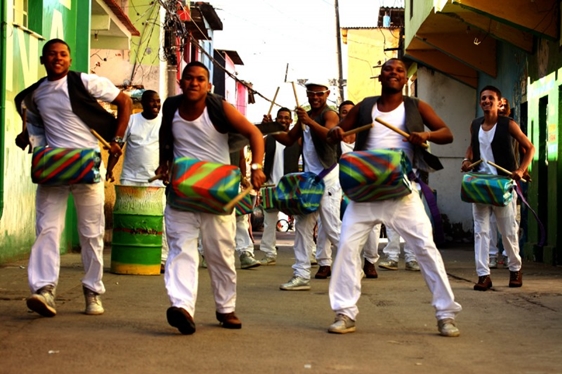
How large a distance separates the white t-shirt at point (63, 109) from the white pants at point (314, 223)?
3.34m

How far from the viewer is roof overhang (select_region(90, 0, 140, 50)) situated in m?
22.5

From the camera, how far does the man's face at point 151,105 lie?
1279 centimetres

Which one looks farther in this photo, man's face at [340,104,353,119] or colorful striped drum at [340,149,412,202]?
man's face at [340,104,353,119]

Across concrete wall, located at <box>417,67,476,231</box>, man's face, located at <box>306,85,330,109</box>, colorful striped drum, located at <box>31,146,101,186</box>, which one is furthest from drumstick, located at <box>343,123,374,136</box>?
concrete wall, located at <box>417,67,476,231</box>

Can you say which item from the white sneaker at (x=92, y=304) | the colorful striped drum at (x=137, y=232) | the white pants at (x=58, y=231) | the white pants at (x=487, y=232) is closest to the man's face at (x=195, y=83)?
the white pants at (x=58, y=231)

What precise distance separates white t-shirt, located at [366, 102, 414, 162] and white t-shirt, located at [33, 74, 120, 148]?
1.93 metres

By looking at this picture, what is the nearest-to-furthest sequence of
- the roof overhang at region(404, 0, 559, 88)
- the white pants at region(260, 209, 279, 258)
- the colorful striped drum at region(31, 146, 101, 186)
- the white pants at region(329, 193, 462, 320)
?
the white pants at region(329, 193, 462, 320), the colorful striped drum at region(31, 146, 101, 186), the white pants at region(260, 209, 279, 258), the roof overhang at region(404, 0, 559, 88)

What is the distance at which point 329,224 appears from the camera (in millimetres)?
11562

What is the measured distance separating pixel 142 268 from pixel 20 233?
2305 millimetres

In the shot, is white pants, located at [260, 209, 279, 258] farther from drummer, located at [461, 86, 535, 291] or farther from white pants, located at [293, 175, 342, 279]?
drummer, located at [461, 86, 535, 291]

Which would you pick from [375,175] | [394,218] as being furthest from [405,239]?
[375,175]

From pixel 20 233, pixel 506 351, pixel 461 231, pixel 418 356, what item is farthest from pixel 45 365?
pixel 461 231

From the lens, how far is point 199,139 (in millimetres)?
7738

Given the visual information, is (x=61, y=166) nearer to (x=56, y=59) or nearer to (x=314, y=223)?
(x=56, y=59)
